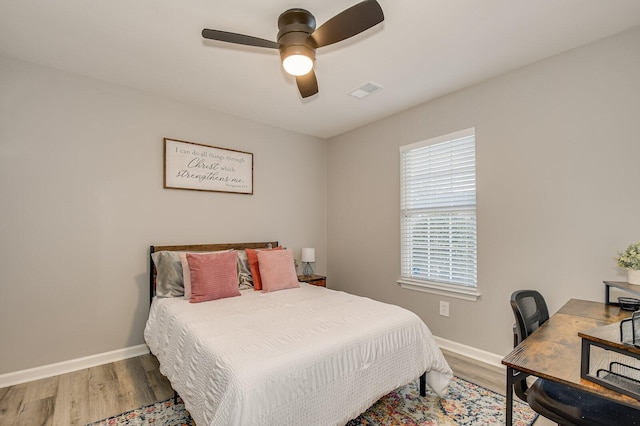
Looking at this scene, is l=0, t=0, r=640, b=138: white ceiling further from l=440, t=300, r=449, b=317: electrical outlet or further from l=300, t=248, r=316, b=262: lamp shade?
l=440, t=300, r=449, b=317: electrical outlet

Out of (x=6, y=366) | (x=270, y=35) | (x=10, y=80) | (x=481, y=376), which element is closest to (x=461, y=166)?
(x=481, y=376)

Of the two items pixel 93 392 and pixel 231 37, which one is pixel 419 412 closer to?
pixel 93 392

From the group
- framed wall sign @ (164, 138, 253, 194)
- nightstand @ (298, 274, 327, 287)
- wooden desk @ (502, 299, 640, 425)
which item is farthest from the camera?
nightstand @ (298, 274, 327, 287)

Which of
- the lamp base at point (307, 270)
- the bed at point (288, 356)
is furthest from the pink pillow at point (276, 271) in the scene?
the lamp base at point (307, 270)

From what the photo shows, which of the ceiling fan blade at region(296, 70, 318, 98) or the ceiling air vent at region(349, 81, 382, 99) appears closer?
the ceiling fan blade at region(296, 70, 318, 98)

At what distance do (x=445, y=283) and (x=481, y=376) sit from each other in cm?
88

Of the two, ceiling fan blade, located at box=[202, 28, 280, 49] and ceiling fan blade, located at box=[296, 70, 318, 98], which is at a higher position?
ceiling fan blade, located at box=[202, 28, 280, 49]

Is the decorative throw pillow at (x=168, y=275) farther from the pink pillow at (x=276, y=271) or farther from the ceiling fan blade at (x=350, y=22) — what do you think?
the ceiling fan blade at (x=350, y=22)

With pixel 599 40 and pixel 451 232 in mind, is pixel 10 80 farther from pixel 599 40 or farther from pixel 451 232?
pixel 599 40

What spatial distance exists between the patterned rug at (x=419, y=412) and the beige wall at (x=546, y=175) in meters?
0.71

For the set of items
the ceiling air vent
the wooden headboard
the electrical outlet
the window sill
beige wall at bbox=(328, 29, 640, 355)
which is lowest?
the electrical outlet

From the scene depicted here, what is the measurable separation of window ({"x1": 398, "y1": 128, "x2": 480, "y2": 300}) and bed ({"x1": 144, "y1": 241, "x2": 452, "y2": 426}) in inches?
42.7

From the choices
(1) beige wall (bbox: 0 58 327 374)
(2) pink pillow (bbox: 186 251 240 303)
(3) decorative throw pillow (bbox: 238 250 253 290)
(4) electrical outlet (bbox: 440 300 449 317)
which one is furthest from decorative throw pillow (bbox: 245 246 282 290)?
(4) electrical outlet (bbox: 440 300 449 317)

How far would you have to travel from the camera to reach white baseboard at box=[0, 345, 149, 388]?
8.02 ft
